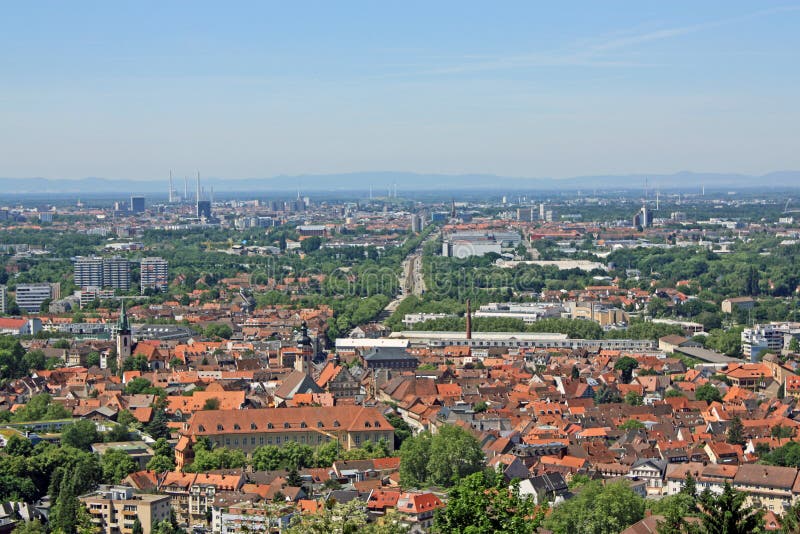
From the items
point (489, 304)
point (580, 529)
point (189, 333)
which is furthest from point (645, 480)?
point (489, 304)

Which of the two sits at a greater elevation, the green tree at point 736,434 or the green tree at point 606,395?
the green tree at point 736,434

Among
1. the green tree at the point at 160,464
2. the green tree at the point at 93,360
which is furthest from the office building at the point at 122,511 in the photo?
the green tree at the point at 93,360

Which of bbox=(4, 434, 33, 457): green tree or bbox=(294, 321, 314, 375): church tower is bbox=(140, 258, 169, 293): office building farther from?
bbox=(4, 434, 33, 457): green tree

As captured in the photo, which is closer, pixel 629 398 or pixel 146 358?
pixel 629 398

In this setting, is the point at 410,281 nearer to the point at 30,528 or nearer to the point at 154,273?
the point at 154,273

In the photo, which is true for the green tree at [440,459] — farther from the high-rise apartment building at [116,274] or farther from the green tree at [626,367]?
the high-rise apartment building at [116,274]

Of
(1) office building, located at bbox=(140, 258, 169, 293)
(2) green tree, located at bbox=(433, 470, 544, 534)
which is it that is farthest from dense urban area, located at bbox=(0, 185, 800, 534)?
(1) office building, located at bbox=(140, 258, 169, 293)

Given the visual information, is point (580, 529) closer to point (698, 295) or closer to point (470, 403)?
point (470, 403)
